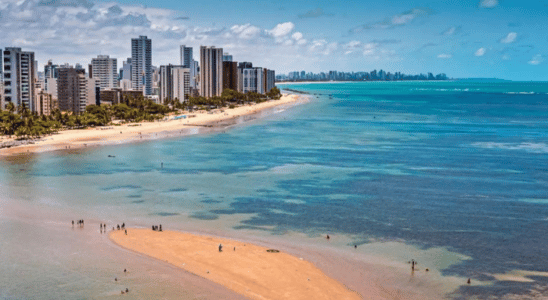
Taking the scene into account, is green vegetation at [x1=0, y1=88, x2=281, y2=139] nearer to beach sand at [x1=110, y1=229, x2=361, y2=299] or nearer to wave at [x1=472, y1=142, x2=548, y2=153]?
beach sand at [x1=110, y1=229, x2=361, y2=299]

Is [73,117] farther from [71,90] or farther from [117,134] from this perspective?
[71,90]

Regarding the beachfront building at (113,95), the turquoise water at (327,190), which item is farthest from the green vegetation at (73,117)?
the turquoise water at (327,190)

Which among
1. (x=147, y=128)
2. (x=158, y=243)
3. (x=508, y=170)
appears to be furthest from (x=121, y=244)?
(x=147, y=128)

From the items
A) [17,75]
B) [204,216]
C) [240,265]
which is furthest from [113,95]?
[240,265]

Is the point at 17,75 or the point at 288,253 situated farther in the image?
the point at 17,75

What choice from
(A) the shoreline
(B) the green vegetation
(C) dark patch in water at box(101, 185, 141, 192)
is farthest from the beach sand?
(B) the green vegetation

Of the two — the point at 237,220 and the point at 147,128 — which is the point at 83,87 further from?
the point at 237,220

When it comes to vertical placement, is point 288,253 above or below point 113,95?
below
